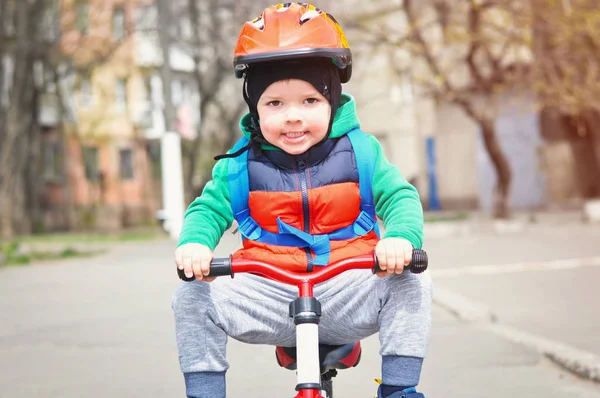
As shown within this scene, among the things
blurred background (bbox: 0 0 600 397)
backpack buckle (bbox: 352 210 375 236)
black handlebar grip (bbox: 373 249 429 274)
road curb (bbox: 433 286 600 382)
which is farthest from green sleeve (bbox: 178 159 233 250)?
road curb (bbox: 433 286 600 382)

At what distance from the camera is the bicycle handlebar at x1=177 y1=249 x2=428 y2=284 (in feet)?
9.01

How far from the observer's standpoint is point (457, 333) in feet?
22.8

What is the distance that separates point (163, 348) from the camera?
21.9 ft

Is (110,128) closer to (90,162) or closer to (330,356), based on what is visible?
(90,162)

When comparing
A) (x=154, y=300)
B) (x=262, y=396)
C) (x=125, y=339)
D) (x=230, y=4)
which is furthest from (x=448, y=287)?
(x=230, y=4)

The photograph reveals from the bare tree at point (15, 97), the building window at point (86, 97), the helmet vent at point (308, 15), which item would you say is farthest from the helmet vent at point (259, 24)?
→ the building window at point (86, 97)

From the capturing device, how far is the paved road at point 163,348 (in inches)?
205

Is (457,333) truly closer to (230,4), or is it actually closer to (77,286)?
(77,286)

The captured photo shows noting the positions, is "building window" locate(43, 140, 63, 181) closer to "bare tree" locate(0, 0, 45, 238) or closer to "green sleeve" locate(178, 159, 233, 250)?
"bare tree" locate(0, 0, 45, 238)

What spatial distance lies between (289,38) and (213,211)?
59 centimetres

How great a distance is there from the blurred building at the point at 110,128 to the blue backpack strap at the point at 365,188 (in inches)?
1081

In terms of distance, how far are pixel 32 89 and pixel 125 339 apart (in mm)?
24314

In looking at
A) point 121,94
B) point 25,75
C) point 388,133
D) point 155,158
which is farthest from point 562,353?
point 155,158

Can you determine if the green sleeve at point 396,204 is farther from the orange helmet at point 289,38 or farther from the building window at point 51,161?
the building window at point 51,161
